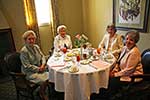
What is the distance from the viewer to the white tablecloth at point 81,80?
2.40 metres

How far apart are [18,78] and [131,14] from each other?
251cm

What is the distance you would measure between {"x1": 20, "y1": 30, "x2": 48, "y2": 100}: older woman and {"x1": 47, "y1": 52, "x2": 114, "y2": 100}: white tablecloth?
0.33 metres

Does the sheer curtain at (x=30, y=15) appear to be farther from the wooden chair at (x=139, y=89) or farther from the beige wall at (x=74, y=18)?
the wooden chair at (x=139, y=89)

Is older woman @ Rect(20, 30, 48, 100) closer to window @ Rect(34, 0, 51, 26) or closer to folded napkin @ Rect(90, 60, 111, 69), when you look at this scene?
folded napkin @ Rect(90, 60, 111, 69)

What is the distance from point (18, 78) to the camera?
2.81 m

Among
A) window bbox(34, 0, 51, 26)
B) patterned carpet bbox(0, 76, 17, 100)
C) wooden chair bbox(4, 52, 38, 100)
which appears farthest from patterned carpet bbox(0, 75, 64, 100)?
window bbox(34, 0, 51, 26)

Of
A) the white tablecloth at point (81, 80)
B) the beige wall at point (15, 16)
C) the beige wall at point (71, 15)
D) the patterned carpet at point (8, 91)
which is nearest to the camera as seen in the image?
the white tablecloth at point (81, 80)

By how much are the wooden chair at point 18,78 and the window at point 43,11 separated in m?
1.88

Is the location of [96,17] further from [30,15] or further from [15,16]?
[15,16]

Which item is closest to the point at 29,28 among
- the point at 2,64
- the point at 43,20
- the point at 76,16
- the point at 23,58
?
the point at 43,20

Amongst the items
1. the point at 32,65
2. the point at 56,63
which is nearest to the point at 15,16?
the point at 32,65

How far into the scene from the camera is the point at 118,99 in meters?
2.86

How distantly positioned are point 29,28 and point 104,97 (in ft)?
8.45

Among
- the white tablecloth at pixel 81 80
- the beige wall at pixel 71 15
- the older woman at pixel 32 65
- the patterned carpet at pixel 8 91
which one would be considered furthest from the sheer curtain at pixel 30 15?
the white tablecloth at pixel 81 80
